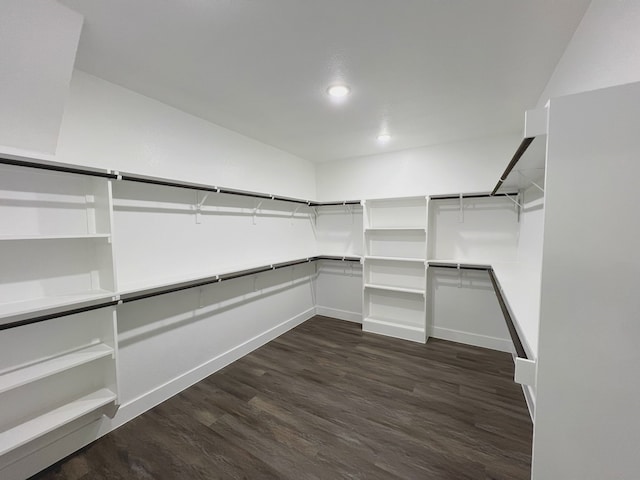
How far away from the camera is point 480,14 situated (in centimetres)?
127

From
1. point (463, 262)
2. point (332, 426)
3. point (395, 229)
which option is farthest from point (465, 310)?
point (332, 426)

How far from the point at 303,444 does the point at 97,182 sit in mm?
2265

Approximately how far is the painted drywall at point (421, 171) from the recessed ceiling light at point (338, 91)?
1.83 m

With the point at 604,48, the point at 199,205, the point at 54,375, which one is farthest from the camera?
the point at 199,205

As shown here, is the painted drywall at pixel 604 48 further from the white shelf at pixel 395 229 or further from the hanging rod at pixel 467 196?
the white shelf at pixel 395 229

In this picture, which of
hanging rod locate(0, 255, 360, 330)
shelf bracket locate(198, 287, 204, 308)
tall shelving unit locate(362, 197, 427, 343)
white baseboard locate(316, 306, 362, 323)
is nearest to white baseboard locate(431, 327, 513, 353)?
tall shelving unit locate(362, 197, 427, 343)

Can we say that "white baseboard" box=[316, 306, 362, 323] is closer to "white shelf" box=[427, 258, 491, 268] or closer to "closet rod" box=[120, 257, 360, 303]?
"white shelf" box=[427, 258, 491, 268]

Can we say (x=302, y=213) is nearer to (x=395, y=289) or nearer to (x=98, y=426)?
(x=395, y=289)

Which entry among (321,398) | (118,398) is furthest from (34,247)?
(321,398)

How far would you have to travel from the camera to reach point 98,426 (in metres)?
1.85

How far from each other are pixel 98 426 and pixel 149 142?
7.08 ft

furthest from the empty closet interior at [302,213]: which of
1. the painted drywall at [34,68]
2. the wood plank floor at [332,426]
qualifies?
the wood plank floor at [332,426]

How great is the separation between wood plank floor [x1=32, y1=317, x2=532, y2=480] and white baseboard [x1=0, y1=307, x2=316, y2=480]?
0.06m

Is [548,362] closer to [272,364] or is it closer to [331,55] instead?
[331,55]
